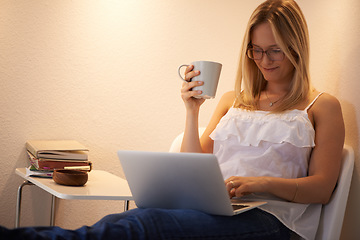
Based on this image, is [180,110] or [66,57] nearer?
[66,57]

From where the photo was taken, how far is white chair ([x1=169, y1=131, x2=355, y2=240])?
1.45 metres

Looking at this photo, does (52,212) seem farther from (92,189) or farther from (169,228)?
(169,228)

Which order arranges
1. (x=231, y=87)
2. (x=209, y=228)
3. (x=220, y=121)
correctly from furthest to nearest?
(x=231, y=87), (x=220, y=121), (x=209, y=228)

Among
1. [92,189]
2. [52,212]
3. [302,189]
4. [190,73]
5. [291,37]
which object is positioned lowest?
[52,212]

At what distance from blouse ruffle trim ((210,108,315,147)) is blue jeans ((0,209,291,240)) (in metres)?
0.30

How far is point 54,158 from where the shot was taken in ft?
5.82

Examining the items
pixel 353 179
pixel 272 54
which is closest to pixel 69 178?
pixel 272 54

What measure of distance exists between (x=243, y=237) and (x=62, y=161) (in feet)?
2.71

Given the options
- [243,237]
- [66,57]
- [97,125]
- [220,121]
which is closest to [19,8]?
[66,57]

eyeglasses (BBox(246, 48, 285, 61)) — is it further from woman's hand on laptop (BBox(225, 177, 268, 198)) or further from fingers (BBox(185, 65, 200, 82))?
woman's hand on laptop (BBox(225, 177, 268, 198))

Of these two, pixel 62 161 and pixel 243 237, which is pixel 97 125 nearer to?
pixel 62 161

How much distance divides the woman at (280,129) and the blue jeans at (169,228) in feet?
0.34

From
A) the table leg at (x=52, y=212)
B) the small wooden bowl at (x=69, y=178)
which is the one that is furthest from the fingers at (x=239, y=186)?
the table leg at (x=52, y=212)

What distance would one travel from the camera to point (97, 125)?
2.13m
